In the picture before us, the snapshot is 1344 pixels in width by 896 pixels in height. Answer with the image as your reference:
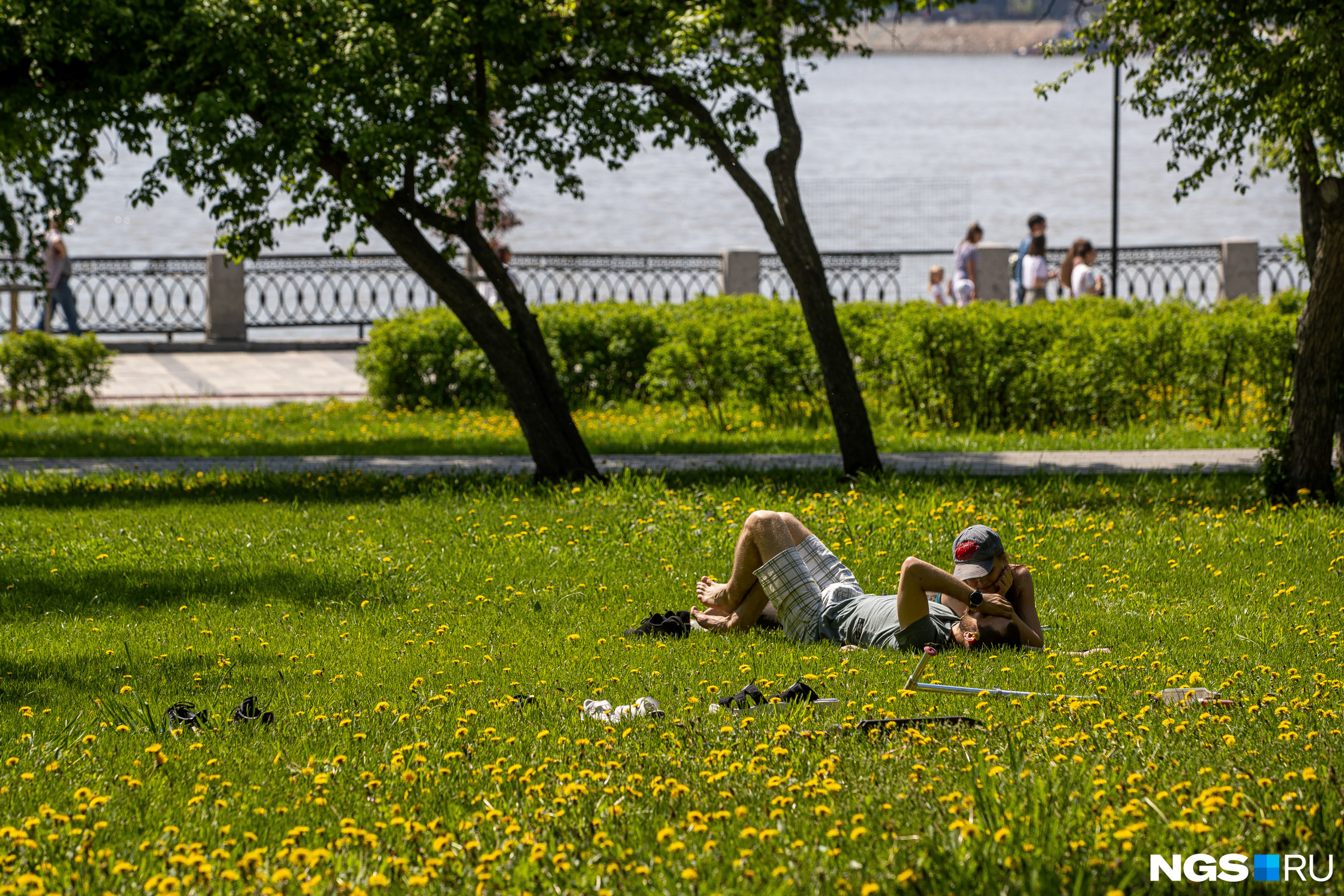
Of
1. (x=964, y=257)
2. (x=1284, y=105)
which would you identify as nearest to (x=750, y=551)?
(x=1284, y=105)

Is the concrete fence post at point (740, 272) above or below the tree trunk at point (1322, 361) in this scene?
above

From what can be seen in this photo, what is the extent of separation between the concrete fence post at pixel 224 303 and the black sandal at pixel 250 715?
20.0m

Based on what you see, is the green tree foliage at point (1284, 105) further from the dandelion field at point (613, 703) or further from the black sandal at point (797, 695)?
the black sandal at point (797, 695)

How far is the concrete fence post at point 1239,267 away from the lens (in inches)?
1049

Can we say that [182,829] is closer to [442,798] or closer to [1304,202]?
[442,798]

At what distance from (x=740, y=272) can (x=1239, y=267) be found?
9851mm

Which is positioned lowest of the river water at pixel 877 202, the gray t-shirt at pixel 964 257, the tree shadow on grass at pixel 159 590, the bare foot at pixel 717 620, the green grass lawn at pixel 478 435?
the bare foot at pixel 717 620

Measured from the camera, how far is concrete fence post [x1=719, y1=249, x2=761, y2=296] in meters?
26.1

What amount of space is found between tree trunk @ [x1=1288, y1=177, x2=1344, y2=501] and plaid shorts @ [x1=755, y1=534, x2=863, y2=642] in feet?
15.8

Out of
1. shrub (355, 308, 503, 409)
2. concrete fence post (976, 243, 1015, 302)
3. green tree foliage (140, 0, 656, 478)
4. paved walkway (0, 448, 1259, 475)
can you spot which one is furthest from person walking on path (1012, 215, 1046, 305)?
green tree foliage (140, 0, 656, 478)

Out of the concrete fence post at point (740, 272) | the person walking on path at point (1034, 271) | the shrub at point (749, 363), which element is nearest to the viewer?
the shrub at point (749, 363)

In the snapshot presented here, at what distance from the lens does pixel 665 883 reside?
3.26 meters

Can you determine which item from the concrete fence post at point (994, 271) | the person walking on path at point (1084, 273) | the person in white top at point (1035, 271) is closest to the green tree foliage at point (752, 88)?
the person walking on path at point (1084, 273)

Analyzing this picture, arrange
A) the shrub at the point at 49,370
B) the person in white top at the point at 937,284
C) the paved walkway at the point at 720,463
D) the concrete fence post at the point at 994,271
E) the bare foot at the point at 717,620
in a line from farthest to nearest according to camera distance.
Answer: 1. the concrete fence post at the point at 994,271
2. the person in white top at the point at 937,284
3. the shrub at the point at 49,370
4. the paved walkway at the point at 720,463
5. the bare foot at the point at 717,620
